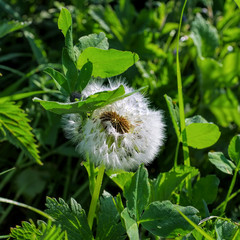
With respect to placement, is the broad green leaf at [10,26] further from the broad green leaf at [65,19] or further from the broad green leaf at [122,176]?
the broad green leaf at [122,176]

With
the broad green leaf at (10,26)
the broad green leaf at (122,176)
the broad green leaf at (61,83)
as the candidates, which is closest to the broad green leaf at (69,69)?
the broad green leaf at (61,83)

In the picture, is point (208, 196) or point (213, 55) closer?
point (208, 196)

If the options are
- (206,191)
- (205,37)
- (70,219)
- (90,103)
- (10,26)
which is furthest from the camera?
(205,37)

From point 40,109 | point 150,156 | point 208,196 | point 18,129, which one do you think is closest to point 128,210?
point 150,156

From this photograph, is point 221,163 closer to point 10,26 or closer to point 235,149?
point 235,149

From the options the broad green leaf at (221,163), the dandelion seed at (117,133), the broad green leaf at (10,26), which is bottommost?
the broad green leaf at (221,163)

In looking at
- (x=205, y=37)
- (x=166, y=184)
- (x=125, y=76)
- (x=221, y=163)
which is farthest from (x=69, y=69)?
(x=205, y=37)

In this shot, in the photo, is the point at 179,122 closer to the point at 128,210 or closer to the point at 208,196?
the point at 208,196
